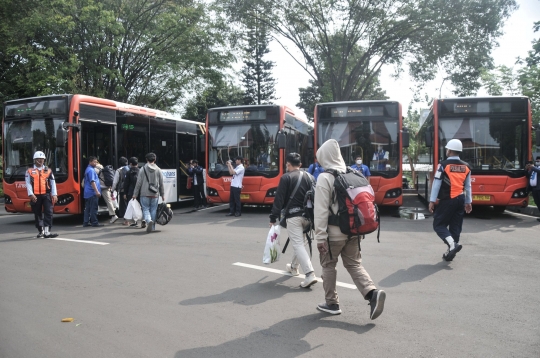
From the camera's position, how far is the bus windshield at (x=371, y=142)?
1454 cm

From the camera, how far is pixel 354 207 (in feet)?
15.9

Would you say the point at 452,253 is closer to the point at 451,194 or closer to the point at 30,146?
the point at 451,194

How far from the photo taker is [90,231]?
1177 centimetres

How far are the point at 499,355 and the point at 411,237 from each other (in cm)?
664

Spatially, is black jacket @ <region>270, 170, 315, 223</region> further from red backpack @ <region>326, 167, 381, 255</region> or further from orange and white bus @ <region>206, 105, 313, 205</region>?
orange and white bus @ <region>206, 105, 313, 205</region>

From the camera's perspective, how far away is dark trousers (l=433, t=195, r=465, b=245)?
805cm

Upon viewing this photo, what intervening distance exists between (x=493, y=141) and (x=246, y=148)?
277 inches

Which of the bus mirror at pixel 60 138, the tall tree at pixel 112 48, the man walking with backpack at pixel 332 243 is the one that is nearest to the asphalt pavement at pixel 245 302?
the man walking with backpack at pixel 332 243

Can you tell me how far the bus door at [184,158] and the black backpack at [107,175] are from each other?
465cm

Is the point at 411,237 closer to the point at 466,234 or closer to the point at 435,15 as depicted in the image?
the point at 466,234

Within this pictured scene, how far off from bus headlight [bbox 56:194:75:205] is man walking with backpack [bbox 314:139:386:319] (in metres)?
9.11

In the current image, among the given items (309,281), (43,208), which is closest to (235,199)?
(43,208)

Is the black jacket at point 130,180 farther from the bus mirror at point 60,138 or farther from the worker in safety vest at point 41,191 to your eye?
the worker in safety vest at point 41,191

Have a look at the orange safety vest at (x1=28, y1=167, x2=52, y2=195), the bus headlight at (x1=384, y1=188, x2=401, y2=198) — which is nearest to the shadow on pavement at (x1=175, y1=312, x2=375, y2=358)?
the orange safety vest at (x1=28, y1=167, x2=52, y2=195)
